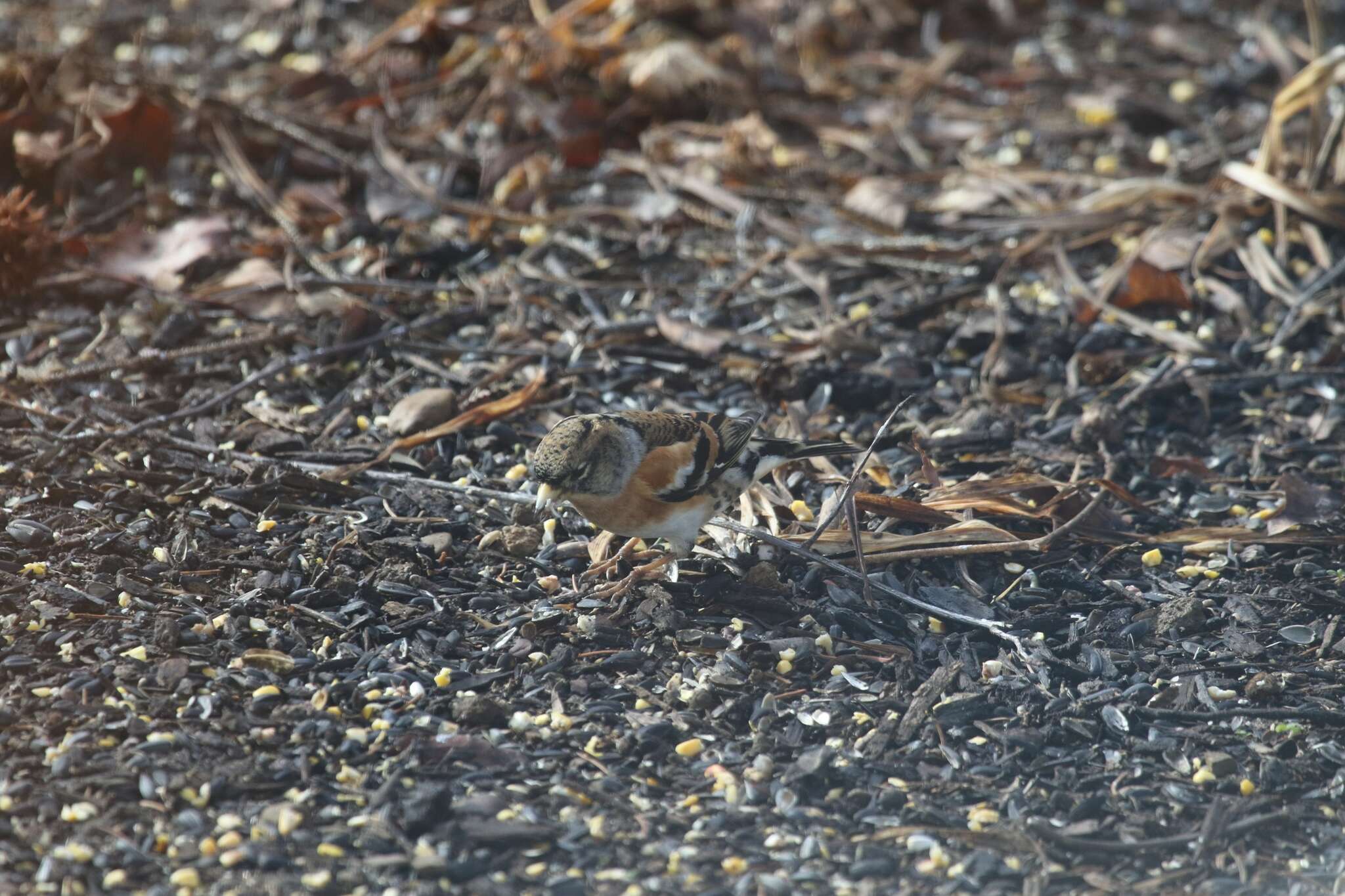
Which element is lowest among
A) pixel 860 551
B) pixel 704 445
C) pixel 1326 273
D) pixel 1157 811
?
pixel 1326 273

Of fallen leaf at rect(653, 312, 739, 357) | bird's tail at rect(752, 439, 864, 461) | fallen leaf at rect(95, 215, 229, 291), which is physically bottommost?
fallen leaf at rect(653, 312, 739, 357)

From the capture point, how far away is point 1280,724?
2.97 m

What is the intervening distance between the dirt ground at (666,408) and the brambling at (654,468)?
19 centimetres

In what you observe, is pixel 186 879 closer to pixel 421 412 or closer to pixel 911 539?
pixel 421 412

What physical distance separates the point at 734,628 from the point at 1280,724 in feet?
4.24

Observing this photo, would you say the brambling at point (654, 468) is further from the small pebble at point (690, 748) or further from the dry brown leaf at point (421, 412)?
the dry brown leaf at point (421, 412)

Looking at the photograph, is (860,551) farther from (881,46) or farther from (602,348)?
(881,46)

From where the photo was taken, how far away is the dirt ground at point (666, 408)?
2.69 m

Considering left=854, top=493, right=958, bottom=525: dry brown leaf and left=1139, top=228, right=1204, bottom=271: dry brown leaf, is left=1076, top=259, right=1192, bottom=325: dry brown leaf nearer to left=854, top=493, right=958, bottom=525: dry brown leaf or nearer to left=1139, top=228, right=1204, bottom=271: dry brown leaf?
left=1139, top=228, right=1204, bottom=271: dry brown leaf

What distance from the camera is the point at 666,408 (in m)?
4.25

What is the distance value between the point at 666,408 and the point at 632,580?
3.15 feet

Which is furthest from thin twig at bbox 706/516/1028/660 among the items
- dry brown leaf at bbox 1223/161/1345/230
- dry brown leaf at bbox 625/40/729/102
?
dry brown leaf at bbox 625/40/729/102

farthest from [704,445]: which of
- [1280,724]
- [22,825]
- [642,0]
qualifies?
[642,0]

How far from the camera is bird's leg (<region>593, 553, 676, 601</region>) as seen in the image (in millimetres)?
3406
